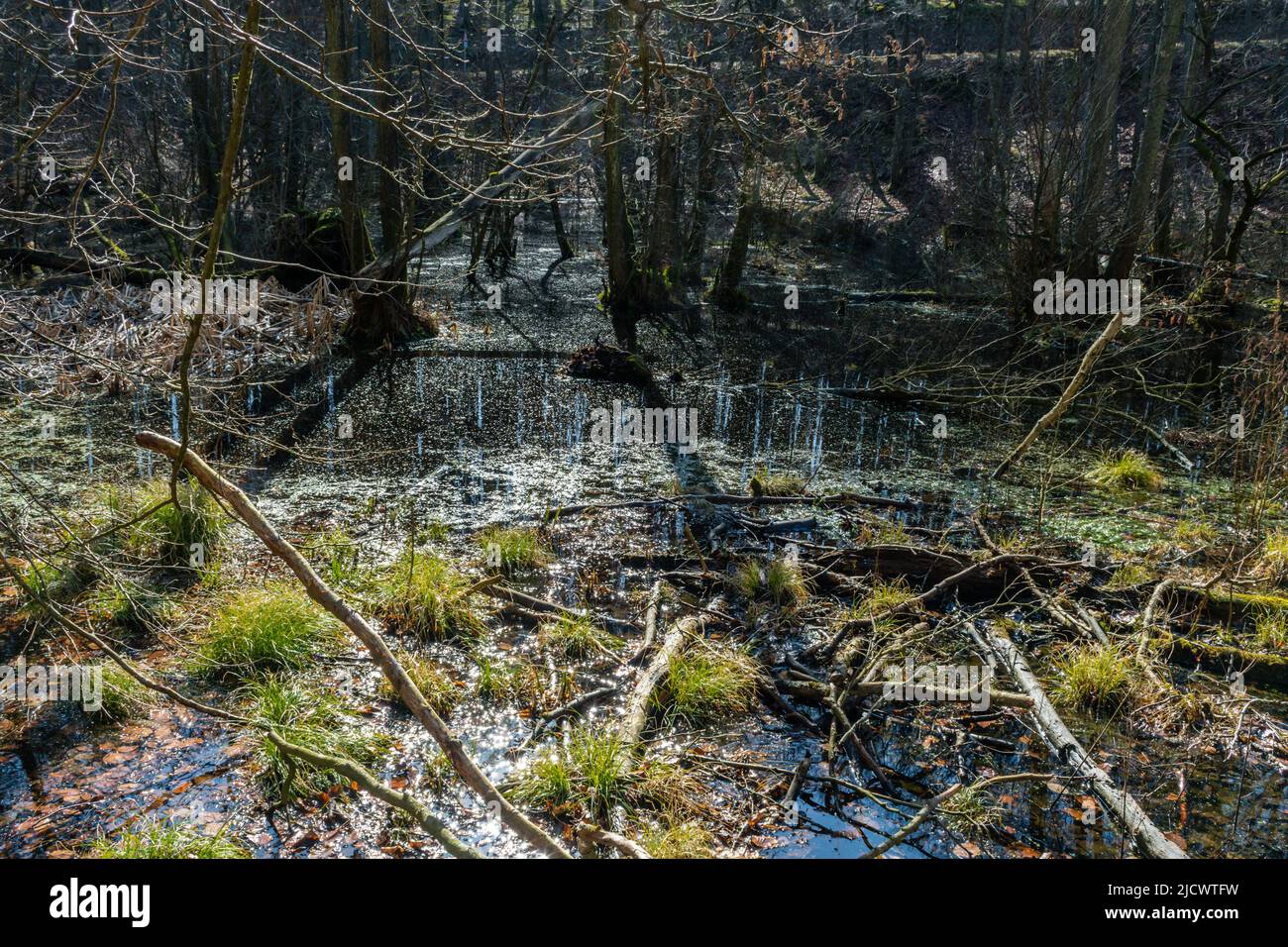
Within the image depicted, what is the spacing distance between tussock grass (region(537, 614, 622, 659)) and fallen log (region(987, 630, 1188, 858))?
6.99ft

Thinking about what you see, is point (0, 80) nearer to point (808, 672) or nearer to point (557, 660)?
point (557, 660)

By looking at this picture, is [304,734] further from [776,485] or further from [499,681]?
[776,485]

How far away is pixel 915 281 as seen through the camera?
1905 cm

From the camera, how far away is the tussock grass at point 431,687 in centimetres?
466

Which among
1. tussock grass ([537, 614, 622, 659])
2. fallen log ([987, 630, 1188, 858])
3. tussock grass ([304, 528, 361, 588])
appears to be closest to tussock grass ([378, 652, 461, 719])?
tussock grass ([537, 614, 622, 659])

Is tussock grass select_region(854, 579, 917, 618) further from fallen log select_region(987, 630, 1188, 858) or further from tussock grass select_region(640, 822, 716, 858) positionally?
tussock grass select_region(640, 822, 716, 858)

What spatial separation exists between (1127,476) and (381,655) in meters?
7.39

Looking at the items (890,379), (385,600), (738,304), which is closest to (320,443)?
(385,600)

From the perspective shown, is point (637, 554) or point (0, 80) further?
point (0, 80)

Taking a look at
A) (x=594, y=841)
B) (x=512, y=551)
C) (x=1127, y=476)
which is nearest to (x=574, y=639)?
(x=512, y=551)

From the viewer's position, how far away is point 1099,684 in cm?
488

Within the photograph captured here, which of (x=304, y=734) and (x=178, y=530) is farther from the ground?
(x=178, y=530)
